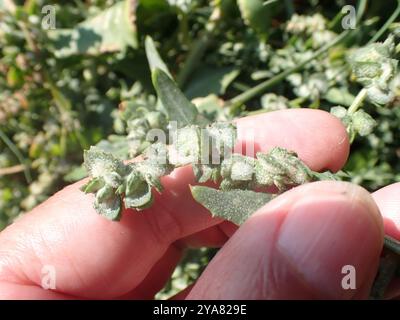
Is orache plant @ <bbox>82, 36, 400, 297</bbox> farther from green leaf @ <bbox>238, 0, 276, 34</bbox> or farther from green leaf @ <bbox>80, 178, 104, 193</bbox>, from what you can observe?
green leaf @ <bbox>238, 0, 276, 34</bbox>

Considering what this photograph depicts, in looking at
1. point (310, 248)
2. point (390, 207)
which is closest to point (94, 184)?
point (310, 248)

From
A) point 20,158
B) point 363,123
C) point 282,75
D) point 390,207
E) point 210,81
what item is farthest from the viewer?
point 20,158

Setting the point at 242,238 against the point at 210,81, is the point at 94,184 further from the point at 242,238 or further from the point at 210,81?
the point at 210,81
